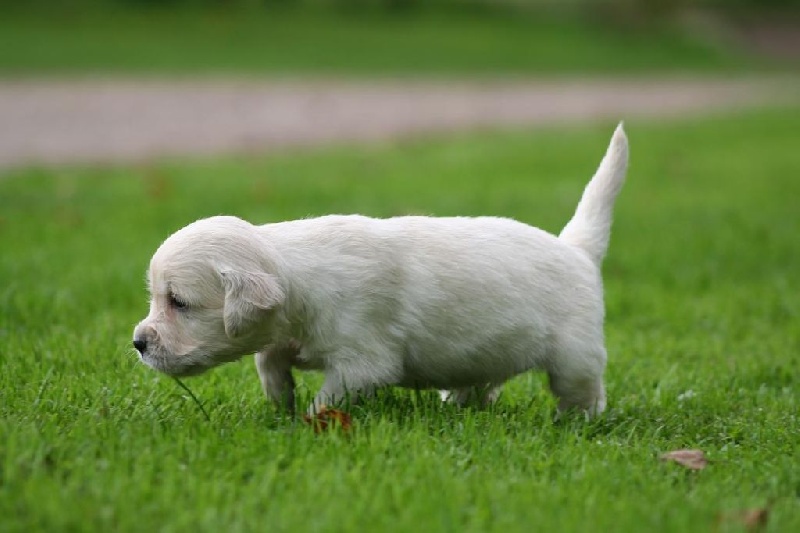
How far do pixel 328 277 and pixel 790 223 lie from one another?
20.6 feet

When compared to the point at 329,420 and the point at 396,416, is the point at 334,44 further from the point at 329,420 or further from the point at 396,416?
the point at 329,420

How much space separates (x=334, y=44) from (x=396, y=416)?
2745cm

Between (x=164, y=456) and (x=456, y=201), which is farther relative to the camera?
(x=456, y=201)

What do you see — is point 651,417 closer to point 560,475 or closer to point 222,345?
point 560,475

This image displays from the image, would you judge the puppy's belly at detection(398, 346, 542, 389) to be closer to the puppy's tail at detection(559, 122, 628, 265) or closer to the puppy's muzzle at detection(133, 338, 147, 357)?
the puppy's tail at detection(559, 122, 628, 265)

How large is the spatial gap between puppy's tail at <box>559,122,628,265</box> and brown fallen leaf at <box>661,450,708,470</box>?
1.06m

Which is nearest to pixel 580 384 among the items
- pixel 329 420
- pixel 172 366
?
pixel 329 420

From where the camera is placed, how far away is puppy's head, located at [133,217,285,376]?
11.9 ft

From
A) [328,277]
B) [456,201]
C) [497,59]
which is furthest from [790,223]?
[497,59]

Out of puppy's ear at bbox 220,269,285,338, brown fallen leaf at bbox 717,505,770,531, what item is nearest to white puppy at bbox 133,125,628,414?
puppy's ear at bbox 220,269,285,338

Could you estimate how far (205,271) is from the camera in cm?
365

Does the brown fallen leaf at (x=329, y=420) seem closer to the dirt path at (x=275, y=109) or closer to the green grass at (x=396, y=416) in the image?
the green grass at (x=396, y=416)

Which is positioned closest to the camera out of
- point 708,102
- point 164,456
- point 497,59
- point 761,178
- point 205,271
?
point 164,456

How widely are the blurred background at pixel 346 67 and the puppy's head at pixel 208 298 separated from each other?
862cm
